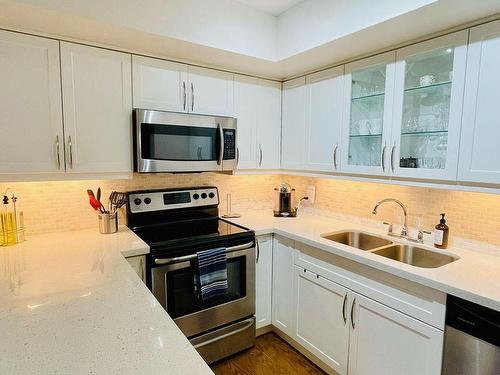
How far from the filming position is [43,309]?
3.57 ft

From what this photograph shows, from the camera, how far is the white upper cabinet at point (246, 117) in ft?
8.14

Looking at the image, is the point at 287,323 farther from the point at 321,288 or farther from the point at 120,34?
the point at 120,34

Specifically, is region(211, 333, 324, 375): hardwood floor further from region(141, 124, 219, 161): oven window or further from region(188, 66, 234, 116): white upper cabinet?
region(188, 66, 234, 116): white upper cabinet

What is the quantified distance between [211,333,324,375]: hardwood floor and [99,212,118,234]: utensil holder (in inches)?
47.2

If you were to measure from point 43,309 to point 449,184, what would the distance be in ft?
6.33

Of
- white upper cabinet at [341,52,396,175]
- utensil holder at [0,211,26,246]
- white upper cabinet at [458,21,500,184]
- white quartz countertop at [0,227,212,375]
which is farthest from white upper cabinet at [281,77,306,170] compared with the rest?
utensil holder at [0,211,26,246]

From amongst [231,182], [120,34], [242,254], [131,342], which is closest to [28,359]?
[131,342]

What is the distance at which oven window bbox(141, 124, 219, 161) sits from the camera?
2.04 m

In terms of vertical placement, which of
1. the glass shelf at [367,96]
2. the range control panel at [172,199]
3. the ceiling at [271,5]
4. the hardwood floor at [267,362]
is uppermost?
the ceiling at [271,5]

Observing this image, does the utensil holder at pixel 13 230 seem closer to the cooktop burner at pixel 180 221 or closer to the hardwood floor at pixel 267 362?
the cooktop burner at pixel 180 221

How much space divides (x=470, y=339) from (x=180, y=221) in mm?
1943

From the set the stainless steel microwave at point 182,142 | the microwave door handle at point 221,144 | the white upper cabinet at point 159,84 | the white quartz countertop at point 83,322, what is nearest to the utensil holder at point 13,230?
the white quartz countertop at point 83,322

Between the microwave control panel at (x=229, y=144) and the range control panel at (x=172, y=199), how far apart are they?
0.40 meters

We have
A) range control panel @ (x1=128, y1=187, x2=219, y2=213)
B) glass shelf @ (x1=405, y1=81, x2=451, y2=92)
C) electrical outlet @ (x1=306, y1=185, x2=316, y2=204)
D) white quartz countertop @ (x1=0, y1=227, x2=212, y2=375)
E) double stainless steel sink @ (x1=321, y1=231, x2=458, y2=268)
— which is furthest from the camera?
electrical outlet @ (x1=306, y1=185, x2=316, y2=204)
